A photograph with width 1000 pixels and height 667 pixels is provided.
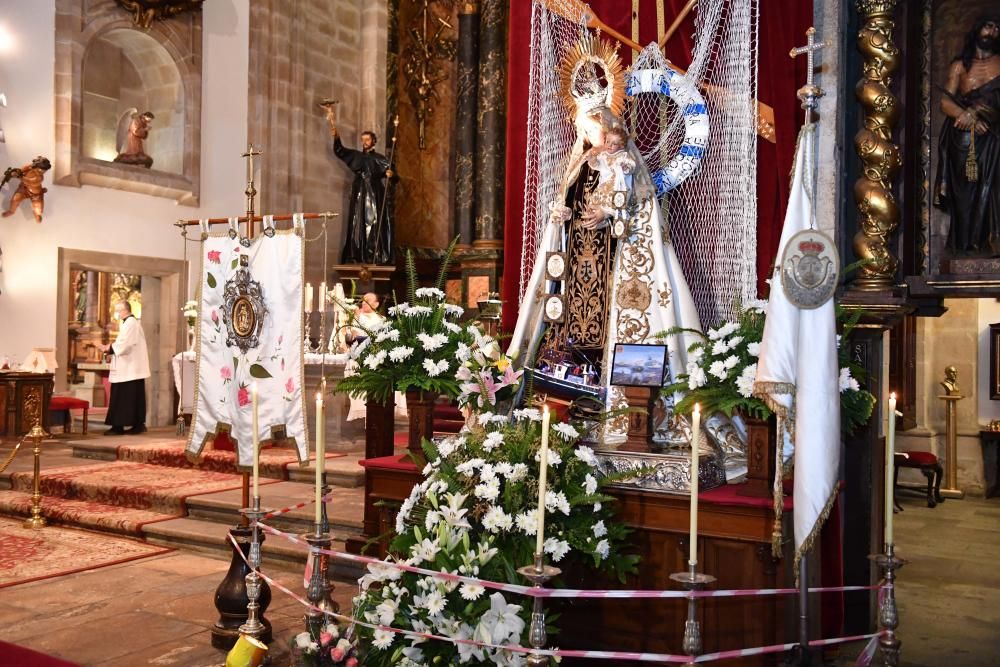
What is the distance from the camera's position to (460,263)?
13000mm

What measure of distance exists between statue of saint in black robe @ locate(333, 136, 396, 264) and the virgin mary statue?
25.8 feet

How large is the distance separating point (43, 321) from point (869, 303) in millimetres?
→ 9935

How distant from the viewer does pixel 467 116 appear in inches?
516

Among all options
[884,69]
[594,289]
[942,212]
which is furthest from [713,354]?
[942,212]

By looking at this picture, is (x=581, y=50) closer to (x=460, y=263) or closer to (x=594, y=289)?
(x=594, y=289)

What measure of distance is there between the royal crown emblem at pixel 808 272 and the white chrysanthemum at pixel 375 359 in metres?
2.47

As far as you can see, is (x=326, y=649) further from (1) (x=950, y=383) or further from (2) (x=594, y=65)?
(1) (x=950, y=383)

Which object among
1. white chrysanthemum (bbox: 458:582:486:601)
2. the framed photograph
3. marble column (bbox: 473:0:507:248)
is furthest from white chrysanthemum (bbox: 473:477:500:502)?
marble column (bbox: 473:0:507:248)

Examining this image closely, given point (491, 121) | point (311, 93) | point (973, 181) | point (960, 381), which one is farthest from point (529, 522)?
point (311, 93)

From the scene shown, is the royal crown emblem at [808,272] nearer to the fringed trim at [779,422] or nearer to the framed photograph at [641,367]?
the fringed trim at [779,422]

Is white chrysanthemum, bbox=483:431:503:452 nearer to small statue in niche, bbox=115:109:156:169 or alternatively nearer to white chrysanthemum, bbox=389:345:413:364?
white chrysanthemum, bbox=389:345:413:364

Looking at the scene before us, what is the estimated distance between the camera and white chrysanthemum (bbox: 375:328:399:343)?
216 inches

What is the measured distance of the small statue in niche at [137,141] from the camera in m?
12.7

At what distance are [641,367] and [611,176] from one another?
1.26 meters
